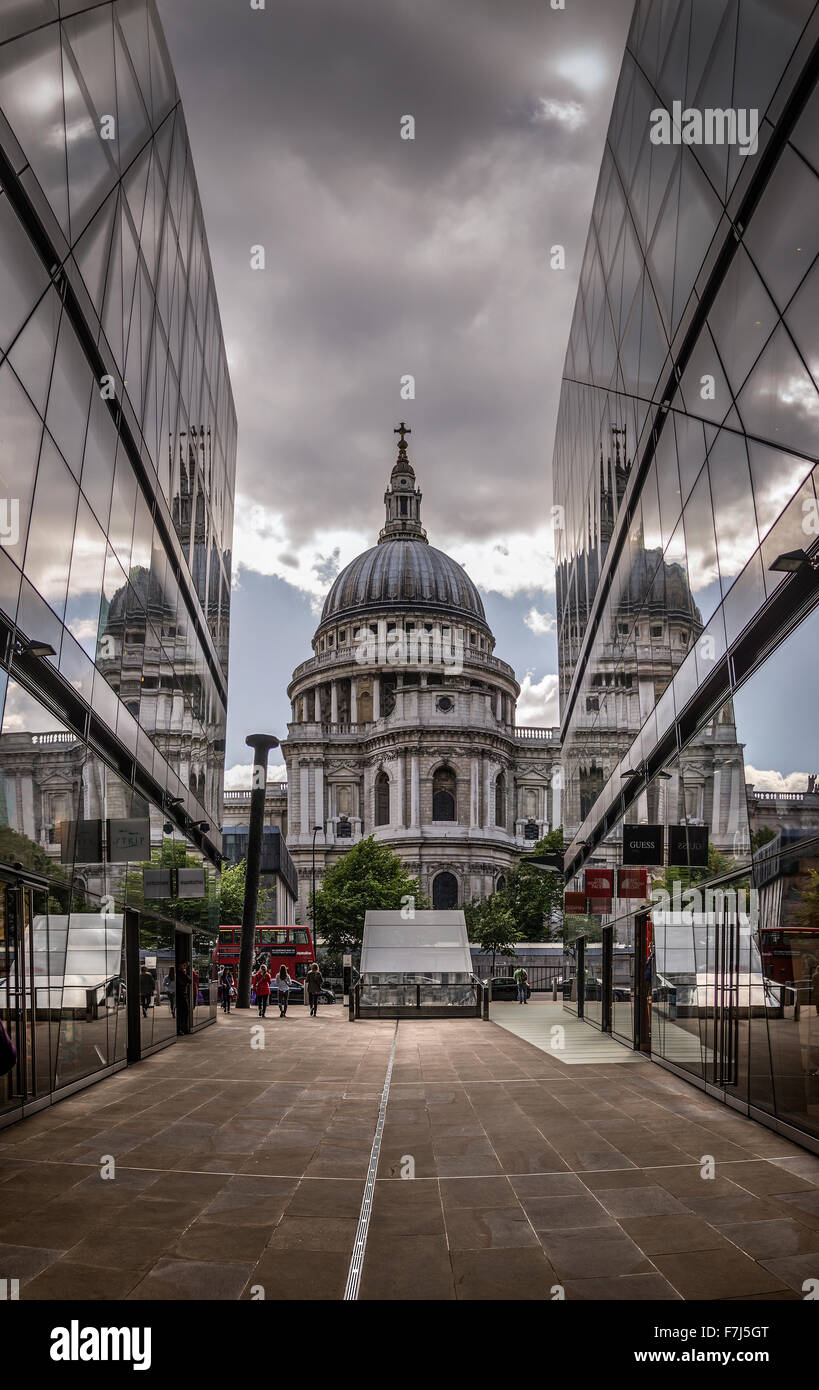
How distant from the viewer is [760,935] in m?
12.1

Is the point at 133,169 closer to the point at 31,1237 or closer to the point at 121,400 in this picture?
the point at 121,400

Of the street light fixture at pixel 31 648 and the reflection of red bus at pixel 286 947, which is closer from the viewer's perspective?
the street light fixture at pixel 31 648

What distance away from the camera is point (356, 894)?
80375 mm

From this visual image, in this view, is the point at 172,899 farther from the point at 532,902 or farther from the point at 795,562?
the point at 532,902

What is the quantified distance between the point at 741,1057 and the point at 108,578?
11964mm

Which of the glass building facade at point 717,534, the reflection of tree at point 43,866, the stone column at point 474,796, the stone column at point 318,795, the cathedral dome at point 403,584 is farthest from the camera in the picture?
the cathedral dome at point 403,584

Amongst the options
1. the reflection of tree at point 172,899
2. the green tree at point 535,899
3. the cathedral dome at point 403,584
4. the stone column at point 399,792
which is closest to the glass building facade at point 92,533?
the reflection of tree at point 172,899

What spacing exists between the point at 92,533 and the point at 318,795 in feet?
307

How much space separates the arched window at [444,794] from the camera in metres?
104

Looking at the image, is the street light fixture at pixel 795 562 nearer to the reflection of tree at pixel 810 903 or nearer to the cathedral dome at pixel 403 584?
the reflection of tree at pixel 810 903

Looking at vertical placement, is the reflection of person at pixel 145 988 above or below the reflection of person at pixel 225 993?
above

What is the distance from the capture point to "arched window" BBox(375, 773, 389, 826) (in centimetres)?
10750

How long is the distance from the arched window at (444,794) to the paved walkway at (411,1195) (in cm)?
8824
